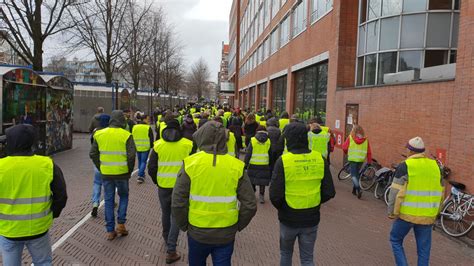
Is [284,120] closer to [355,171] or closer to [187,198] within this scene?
[355,171]

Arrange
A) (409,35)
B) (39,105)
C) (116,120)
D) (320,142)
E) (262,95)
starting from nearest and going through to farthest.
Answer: (116,120)
(320,142)
(409,35)
(39,105)
(262,95)

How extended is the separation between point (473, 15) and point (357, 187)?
4385mm

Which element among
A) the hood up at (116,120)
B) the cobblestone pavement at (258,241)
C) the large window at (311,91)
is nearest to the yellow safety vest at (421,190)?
the cobblestone pavement at (258,241)

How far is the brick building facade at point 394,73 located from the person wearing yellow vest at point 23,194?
6893 mm

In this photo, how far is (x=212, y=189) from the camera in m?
3.05

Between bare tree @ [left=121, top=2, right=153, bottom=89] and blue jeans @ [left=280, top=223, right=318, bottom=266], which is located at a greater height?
bare tree @ [left=121, top=2, right=153, bottom=89]

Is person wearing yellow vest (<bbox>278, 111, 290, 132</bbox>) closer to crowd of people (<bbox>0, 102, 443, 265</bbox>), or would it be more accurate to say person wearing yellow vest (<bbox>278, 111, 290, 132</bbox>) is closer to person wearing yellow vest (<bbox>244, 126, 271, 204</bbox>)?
person wearing yellow vest (<bbox>244, 126, 271, 204</bbox>)

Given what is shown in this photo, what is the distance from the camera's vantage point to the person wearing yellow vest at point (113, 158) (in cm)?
550

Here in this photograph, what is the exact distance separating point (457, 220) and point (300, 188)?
4412 millimetres

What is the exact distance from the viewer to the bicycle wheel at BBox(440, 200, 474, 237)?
6.41 meters

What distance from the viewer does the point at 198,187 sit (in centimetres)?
306

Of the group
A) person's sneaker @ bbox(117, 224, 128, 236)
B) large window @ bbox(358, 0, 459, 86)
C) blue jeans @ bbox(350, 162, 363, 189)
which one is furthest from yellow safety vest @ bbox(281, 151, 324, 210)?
large window @ bbox(358, 0, 459, 86)

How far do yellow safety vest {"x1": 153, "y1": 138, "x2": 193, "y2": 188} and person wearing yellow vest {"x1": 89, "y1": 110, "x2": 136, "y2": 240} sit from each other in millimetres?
878

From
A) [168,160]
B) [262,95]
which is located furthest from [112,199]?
[262,95]
